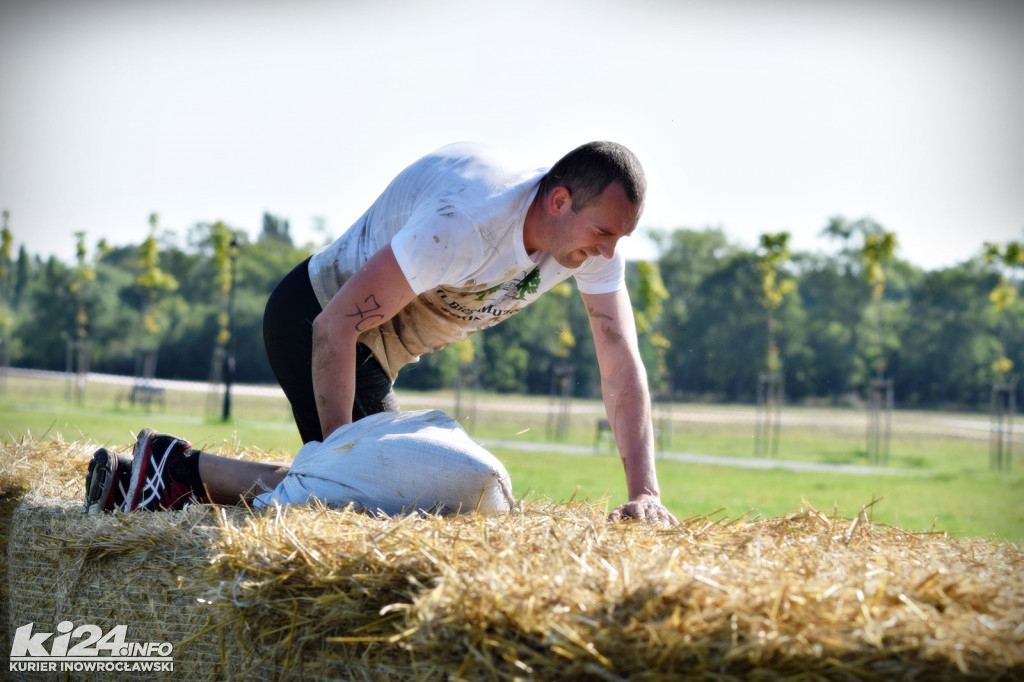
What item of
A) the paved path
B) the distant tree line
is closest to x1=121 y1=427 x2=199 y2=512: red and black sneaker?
the paved path

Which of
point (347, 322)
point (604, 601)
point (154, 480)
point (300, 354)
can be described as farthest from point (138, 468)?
point (604, 601)

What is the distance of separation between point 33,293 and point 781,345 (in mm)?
52584

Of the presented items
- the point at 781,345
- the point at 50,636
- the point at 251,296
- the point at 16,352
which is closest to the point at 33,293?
the point at 16,352

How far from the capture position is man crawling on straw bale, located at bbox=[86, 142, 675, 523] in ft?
10.3

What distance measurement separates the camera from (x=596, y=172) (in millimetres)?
3178

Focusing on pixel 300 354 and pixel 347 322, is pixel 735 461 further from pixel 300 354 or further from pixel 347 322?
pixel 347 322

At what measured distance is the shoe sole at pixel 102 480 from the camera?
3.20m

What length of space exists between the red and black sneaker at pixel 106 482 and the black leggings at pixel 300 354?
0.79m

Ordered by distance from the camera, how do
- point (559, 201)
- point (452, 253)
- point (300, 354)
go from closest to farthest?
1. point (452, 253)
2. point (559, 201)
3. point (300, 354)

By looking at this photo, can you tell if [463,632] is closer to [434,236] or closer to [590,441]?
[434,236]

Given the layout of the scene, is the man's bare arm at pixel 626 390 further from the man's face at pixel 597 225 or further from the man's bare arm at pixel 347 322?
the man's bare arm at pixel 347 322

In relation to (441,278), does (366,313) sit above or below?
below

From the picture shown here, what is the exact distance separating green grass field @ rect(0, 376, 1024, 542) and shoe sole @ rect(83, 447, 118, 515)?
1090mm

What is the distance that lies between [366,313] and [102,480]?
3.84 feet
